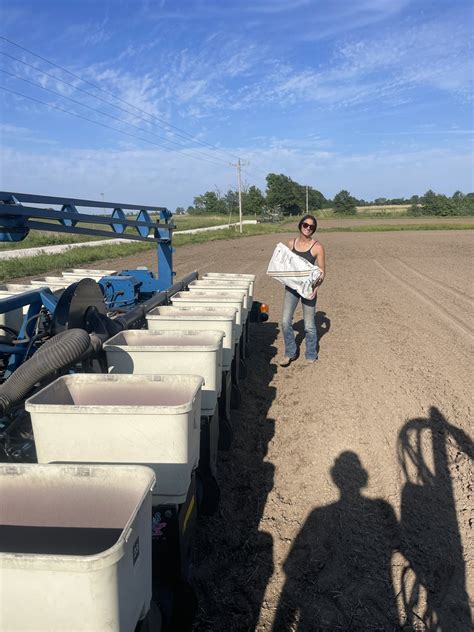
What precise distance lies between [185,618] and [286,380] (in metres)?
3.84

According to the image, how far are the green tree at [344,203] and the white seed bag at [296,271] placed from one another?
286ft

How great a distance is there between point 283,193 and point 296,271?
91649mm

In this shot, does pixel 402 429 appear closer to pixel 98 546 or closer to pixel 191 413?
pixel 191 413

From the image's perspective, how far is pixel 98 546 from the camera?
1920mm

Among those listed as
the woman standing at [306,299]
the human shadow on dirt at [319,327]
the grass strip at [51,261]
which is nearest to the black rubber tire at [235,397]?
the woman standing at [306,299]

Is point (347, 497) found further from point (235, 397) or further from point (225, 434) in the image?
point (235, 397)

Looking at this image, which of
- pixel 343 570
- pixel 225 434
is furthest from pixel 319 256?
pixel 343 570

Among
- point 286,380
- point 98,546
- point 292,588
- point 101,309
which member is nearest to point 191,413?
point 98,546

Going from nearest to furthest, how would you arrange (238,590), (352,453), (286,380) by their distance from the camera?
(238,590) < (352,453) < (286,380)

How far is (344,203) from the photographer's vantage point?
97.6 metres

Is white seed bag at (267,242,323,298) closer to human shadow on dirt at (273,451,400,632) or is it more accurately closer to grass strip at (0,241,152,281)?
human shadow on dirt at (273,451,400,632)

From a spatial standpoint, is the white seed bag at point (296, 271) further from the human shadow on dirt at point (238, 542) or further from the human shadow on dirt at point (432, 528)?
the human shadow on dirt at point (432, 528)

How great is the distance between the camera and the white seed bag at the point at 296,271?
19.5 feet

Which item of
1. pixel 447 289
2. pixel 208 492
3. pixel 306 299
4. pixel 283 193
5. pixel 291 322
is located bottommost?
pixel 208 492
